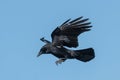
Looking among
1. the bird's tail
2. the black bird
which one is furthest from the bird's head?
the bird's tail

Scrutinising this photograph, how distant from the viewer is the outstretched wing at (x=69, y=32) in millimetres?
14992

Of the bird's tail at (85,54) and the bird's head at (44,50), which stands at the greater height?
the bird's head at (44,50)

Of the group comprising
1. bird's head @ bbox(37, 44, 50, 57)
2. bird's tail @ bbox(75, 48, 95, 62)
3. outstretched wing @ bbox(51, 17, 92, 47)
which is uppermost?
outstretched wing @ bbox(51, 17, 92, 47)

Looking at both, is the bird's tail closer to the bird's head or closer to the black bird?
the black bird

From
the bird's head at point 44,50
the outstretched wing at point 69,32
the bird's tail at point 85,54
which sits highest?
the outstretched wing at point 69,32

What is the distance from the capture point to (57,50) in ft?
46.4

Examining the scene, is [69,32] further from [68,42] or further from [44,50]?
[44,50]

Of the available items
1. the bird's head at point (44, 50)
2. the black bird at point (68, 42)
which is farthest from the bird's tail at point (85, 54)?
the bird's head at point (44, 50)

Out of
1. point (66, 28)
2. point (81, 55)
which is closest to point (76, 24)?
point (66, 28)

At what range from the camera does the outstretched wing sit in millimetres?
14992

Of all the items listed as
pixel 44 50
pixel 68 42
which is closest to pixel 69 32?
pixel 68 42

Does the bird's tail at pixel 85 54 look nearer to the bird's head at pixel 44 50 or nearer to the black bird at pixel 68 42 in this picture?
the black bird at pixel 68 42

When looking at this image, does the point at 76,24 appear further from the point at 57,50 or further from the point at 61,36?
the point at 57,50

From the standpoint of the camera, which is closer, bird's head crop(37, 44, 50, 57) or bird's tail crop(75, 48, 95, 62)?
bird's head crop(37, 44, 50, 57)
